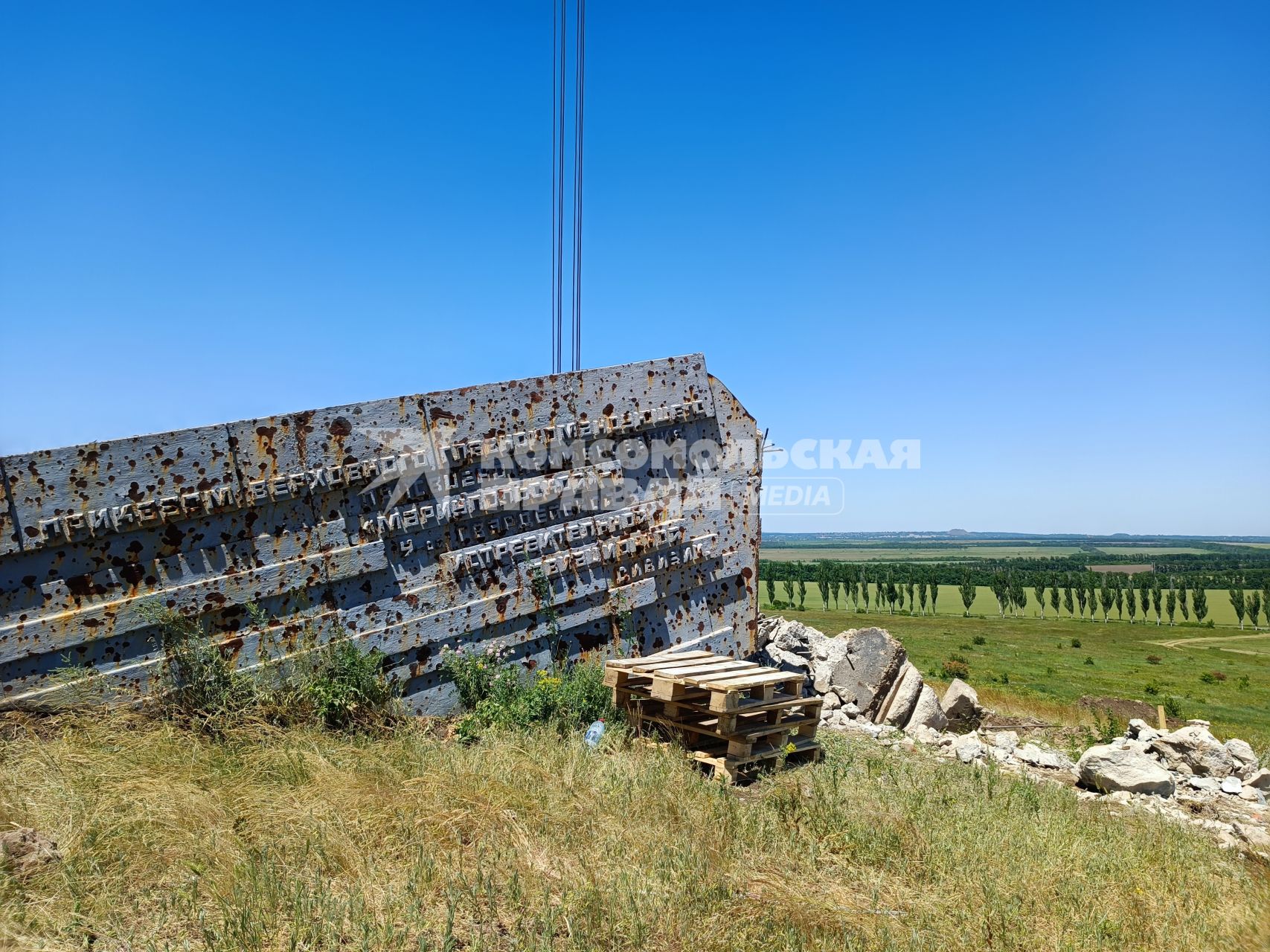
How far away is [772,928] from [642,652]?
416cm

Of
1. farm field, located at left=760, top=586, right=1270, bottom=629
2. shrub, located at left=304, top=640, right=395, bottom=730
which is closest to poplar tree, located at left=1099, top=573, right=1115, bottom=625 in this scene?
farm field, located at left=760, top=586, right=1270, bottom=629

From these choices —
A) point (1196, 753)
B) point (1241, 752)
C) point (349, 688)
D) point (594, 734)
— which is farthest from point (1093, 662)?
point (349, 688)

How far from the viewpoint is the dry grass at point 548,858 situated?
3.15 meters

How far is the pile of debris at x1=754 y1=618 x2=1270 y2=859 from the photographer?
6195 mm

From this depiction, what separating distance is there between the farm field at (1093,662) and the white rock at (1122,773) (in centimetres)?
484

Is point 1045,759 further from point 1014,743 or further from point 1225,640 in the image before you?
point 1225,640

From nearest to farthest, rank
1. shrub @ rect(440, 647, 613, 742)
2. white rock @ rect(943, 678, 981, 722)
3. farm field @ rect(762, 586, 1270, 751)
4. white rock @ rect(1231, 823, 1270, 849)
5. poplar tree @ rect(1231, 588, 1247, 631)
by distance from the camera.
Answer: white rock @ rect(1231, 823, 1270, 849), shrub @ rect(440, 647, 613, 742), white rock @ rect(943, 678, 981, 722), farm field @ rect(762, 586, 1270, 751), poplar tree @ rect(1231, 588, 1247, 631)

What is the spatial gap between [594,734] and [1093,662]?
150 ft

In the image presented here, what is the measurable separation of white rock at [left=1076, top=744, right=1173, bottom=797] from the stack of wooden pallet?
250 centimetres

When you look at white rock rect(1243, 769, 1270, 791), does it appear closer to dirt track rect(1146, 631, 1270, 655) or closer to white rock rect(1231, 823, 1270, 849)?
white rock rect(1231, 823, 1270, 849)

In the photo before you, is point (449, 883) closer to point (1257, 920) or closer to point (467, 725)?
point (467, 725)

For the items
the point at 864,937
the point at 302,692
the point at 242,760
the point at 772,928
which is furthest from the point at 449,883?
the point at 302,692

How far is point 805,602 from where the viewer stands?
87.4 m

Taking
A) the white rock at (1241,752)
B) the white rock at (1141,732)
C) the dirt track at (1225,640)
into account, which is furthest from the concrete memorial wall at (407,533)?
the dirt track at (1225,640)
